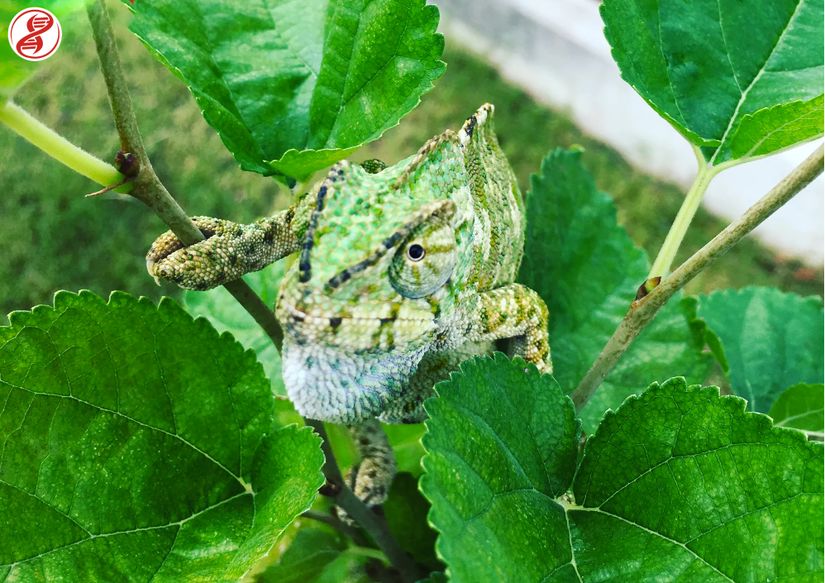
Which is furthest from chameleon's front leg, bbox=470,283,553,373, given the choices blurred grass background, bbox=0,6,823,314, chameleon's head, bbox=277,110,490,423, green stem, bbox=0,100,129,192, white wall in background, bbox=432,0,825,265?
white wall in background, bbox=432,0,825,265

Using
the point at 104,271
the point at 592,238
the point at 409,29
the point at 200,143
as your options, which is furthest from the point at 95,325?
the point at 200,143

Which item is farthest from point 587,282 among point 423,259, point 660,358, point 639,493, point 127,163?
point 127,163

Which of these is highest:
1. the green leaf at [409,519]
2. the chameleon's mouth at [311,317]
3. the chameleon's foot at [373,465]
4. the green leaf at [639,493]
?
the chameleon's mouth at [311,317]

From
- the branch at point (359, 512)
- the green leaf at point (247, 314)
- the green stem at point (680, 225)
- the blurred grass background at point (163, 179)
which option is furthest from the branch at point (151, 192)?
the blurred grass background at point (163, 179)

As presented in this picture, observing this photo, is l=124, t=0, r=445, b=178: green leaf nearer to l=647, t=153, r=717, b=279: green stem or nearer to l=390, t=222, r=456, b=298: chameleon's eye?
l=390, t=222, r=456, b=298: chameleon's eye

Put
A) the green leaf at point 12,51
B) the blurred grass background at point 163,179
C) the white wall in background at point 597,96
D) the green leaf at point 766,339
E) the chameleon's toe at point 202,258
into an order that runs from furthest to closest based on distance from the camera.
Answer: the white wall in background at point 597,96, the blurred grass background at point 163,179, the green leaf at point 766,339, the chameleon's toe at point 202,258, the green leaf at point 12,51

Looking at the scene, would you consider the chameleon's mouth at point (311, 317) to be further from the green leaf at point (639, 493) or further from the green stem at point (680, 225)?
the green stem at point (680, 225)

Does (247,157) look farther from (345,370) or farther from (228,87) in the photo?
(345,370)

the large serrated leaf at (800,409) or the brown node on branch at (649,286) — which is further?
the large serrated leaf at (800,409)
